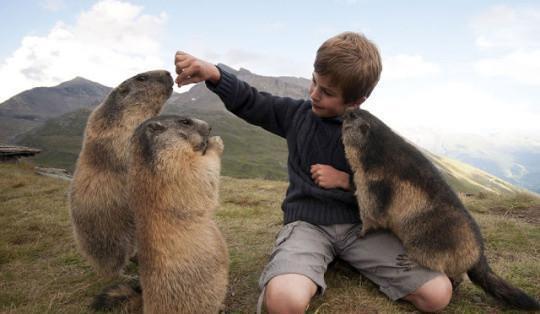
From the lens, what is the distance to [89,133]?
596 cm

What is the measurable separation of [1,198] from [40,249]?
7.26 meters

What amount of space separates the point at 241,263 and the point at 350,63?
341 centimetres

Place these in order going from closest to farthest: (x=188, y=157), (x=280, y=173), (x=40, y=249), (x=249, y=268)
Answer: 1. (x=188, y=157)
2. (x=249, y=268)
3. (x=40, y=249)
4. (x=280, y=173)

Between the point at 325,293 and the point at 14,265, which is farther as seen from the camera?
the point at 14,265

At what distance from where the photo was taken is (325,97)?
523 cm

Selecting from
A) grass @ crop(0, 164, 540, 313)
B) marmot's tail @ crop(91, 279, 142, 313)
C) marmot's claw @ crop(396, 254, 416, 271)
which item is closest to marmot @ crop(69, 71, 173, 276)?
grass @ crop(0, 164, 540, 313)

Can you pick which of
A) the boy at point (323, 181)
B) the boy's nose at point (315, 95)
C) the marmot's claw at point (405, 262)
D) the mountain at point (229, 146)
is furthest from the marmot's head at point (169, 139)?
the mountain at point (229, 146)

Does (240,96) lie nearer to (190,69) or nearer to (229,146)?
(190,69)

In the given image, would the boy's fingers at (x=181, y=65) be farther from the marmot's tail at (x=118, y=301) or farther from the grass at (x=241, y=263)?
the grass at (x=241, y=263)

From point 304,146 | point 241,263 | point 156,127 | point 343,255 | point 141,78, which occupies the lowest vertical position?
point 241,263

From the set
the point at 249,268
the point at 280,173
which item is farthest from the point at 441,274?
the point at 280,173

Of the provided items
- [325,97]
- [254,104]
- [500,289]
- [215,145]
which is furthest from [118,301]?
[500,289]

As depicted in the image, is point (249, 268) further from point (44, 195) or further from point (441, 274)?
point (44, 195)

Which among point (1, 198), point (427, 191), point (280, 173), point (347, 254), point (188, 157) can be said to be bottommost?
point (280, 173)
